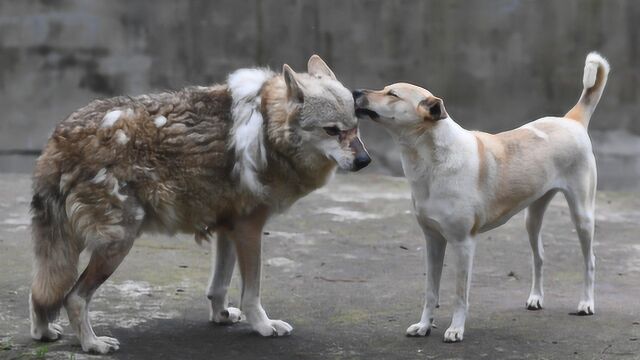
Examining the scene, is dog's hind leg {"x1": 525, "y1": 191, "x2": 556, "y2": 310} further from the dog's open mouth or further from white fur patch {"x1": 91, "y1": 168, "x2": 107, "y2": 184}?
white fur patch {"x1": 91, "y1": 168, "x2": 107, "y2": 184}

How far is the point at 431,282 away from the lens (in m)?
5.66

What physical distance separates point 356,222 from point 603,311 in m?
2.88

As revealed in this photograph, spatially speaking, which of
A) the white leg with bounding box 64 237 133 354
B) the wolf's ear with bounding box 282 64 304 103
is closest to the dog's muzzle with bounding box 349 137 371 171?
the wolf's ear with bounding box 282 64 304 103

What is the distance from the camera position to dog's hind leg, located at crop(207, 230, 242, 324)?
585 cm

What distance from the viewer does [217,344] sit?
5480 millimetres

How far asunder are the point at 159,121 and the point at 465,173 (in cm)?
159

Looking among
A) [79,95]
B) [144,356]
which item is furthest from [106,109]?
[79,95]

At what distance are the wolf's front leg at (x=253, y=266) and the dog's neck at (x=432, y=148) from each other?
0.81 metres

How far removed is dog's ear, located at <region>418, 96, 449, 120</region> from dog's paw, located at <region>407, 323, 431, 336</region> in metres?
1.10

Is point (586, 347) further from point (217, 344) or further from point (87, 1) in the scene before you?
point (87, 1)

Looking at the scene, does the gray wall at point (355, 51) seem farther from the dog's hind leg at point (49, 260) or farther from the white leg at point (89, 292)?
the white leg at point (89, 292)

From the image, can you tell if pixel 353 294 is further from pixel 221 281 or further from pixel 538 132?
pixel 538 132

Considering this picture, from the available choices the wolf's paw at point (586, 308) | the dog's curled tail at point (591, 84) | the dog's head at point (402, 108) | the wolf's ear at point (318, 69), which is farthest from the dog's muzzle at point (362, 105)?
the wolf's paw at point (586, 308)

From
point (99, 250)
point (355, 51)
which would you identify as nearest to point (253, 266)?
point (99, 250)
